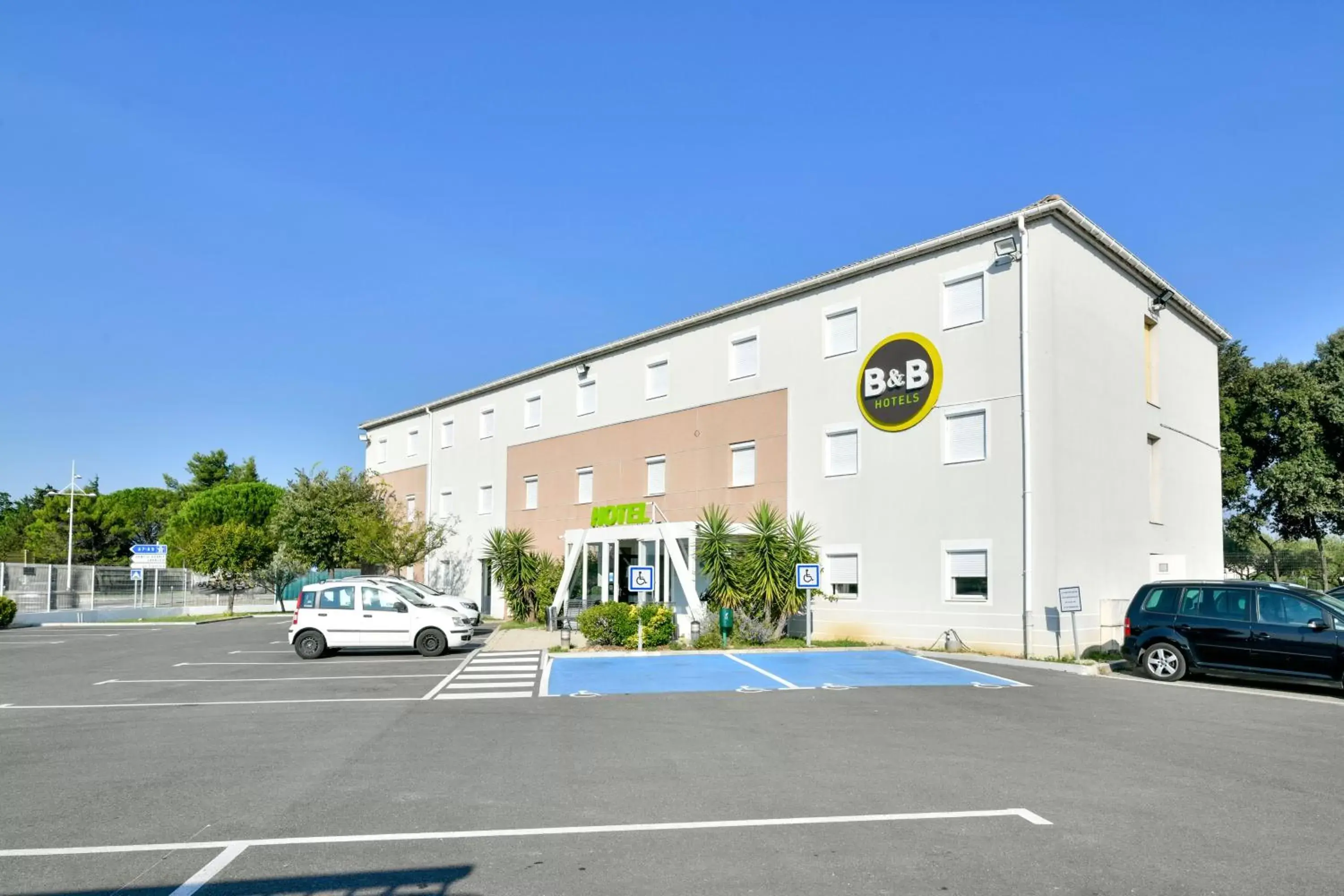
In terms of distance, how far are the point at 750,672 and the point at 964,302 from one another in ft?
33.4

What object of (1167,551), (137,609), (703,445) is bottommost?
(137,609)

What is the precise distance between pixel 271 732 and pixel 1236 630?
1427 centimetres

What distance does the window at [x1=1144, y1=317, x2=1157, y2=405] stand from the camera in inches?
965

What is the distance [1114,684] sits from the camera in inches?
619

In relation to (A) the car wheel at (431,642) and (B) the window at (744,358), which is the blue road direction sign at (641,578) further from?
(B) the window at (744,358)

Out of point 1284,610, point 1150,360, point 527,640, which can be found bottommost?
point 527,640

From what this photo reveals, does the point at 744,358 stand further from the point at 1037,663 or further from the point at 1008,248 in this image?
the point at 1037,663

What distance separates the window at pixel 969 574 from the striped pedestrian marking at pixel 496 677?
9.19 metres

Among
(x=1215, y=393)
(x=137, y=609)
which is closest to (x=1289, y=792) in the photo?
(x=1215, y=393)

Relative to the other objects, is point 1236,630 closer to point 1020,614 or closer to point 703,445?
point 1020,614

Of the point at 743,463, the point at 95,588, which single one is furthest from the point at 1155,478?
the point at 95,588

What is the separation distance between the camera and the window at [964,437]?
834 inches

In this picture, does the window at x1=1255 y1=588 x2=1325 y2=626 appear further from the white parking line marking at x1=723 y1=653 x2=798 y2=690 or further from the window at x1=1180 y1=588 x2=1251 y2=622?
the white parking line marking at x1=723 y1=653 x2=798 y2=690

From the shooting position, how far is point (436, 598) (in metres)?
27.3
